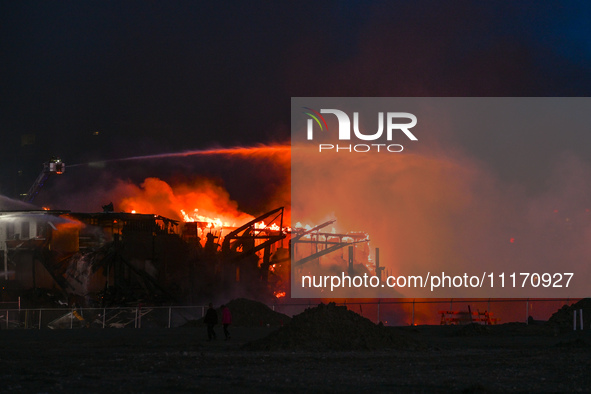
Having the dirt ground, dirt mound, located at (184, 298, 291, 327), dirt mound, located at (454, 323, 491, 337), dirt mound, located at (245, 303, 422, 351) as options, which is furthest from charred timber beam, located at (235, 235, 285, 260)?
dirt mound, located at (245, 303, 422, 351)

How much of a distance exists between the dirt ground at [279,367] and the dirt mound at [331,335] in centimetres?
78

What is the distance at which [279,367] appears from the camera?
2227cm

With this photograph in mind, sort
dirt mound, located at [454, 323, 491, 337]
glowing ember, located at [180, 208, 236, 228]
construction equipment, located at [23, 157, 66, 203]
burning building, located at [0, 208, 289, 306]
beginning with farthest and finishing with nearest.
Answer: glowing ember, located at [180, 208, 236, 228], construction equipment, located at [23, 157, 66, 203], burning building, located at [0, 208, 289, 306], dirt mound, located at [454, 323, 491, 337]

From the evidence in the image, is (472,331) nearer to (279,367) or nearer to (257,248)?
(279,367)

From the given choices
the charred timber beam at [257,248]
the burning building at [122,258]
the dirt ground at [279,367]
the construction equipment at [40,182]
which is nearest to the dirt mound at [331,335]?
the dirt ground at [279,367]

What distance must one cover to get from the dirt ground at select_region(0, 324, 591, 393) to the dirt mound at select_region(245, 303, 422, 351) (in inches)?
30.8

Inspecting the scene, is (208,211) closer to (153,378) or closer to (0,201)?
(0,201)

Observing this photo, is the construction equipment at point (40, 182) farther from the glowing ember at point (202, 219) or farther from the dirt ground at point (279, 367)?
the dirt ground at point (279, 367)

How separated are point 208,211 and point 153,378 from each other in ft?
224

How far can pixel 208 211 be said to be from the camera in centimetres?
8775

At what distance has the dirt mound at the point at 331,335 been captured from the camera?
91.2 ft

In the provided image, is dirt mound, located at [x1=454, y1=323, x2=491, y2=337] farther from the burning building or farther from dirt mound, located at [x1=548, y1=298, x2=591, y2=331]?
the burning building

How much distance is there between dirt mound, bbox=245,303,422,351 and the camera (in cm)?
2781

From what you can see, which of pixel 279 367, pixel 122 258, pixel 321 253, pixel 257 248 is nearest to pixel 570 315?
pixel 279 367
